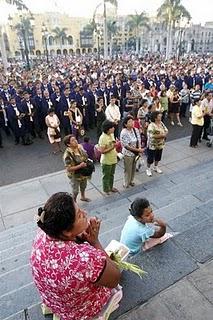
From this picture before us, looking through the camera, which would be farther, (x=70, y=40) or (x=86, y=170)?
(x=70, y=40)

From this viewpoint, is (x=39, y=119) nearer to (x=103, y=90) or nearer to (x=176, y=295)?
(x=103, y=90)

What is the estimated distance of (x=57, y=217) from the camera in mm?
1552

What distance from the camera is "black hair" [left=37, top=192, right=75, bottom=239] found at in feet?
5.08

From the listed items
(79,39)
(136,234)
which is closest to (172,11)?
(136,234)

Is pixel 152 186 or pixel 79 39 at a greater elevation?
pixel 79 39

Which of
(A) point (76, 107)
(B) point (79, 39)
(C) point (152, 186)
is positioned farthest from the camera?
(B) point (79, 39)

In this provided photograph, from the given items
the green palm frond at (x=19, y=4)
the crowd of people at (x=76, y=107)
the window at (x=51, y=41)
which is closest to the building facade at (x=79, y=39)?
the window at (x=51, y=41)

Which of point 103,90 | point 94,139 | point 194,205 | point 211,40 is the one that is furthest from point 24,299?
point 211,40

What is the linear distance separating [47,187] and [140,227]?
405 centimetres

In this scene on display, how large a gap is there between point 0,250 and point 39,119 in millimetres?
7246

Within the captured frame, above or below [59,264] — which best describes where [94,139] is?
below

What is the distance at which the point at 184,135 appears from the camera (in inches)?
394

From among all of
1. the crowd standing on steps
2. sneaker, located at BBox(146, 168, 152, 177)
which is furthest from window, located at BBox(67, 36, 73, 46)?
sneaker, located at BBox(146, 168, 152, 177)

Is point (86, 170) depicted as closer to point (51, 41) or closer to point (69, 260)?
point (69, 260)
